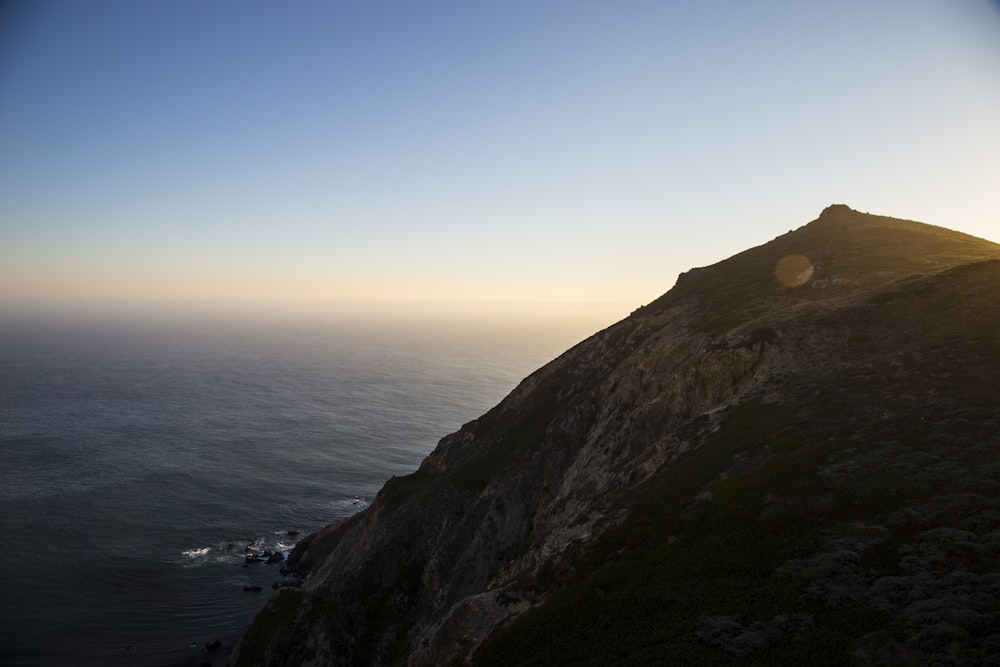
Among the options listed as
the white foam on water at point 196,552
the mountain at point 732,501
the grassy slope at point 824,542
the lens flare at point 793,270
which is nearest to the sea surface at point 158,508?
the white foam on water at point 196,552

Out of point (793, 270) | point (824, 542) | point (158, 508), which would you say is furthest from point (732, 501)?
point (158, 508)

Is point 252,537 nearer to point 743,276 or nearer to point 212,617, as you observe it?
point 212,617

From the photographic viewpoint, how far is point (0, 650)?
6706cm

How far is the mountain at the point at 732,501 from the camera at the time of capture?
64.3ft

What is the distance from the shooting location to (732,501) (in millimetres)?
28562

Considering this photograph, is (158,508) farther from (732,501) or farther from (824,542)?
(824,542)

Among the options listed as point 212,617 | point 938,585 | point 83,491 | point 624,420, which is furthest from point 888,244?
point 83,491

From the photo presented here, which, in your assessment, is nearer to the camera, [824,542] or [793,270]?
[824,542]

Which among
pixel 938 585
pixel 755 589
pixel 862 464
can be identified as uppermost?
pixel 862 464

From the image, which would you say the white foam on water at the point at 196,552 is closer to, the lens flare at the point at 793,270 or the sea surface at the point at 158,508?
the sea surface at the point at 158,508

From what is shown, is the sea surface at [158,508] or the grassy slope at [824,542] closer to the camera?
the grassy slope at [824,542]

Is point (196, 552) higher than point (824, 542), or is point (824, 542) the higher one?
point (824, 542)

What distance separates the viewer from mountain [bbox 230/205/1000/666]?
64.3 feet

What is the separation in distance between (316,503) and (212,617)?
1688 inches
